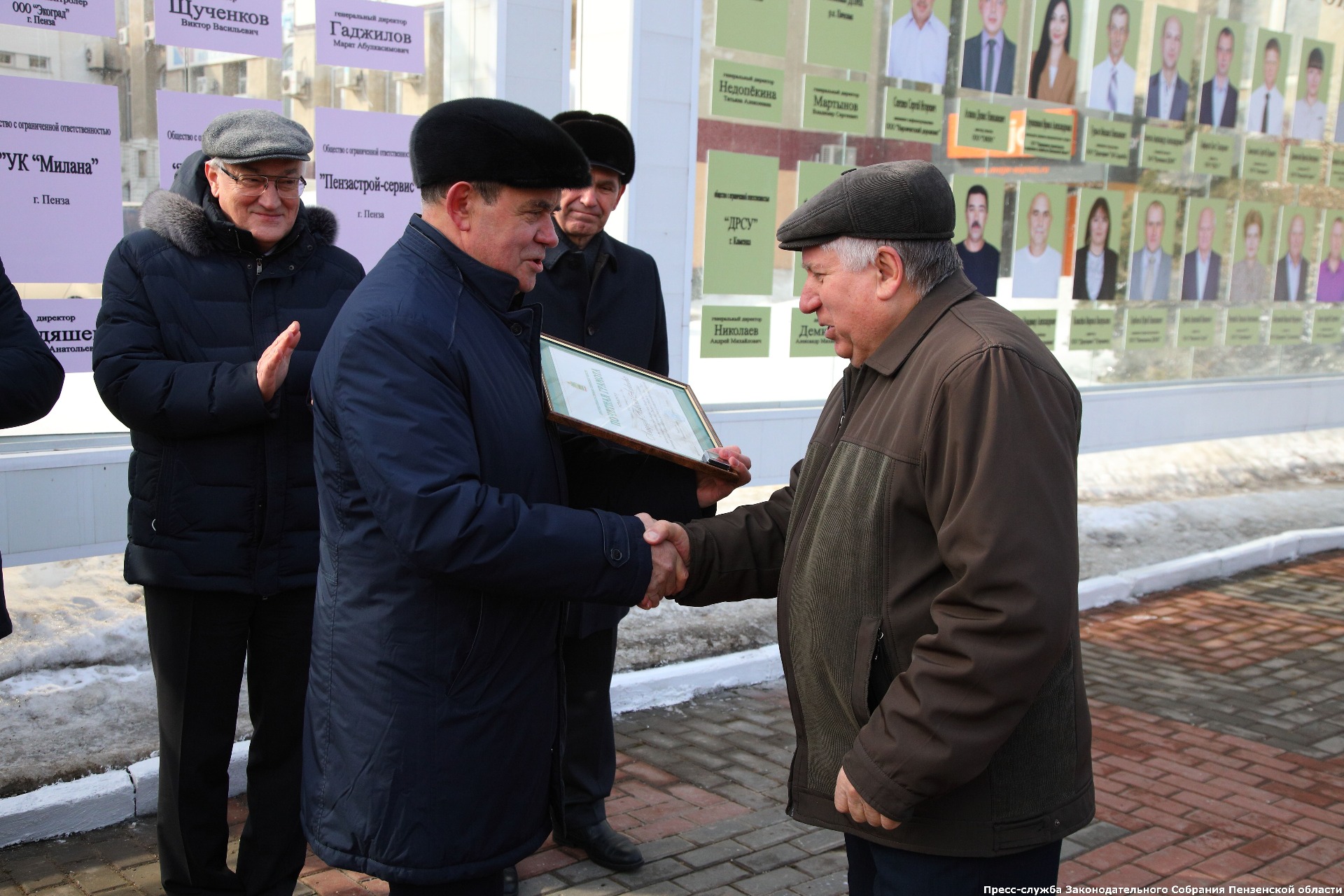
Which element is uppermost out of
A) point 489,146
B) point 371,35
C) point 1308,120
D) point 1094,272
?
point 1308,120

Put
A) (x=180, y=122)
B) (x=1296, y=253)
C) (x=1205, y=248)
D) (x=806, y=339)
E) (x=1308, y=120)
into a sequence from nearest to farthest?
(x=180, y=122), (x=806, y=339), (x=1205, y=248), (x=1308, y=120), (x=1296, y=253)

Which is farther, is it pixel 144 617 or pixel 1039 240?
pixel 1039 240

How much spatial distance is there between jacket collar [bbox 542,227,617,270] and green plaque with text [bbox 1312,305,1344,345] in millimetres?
8618

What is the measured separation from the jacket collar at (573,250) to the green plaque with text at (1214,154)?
22.7ft

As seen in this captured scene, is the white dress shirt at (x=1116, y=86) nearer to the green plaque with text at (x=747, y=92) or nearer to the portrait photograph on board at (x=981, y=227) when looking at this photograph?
the portrait photograph on board at (x=981, y=227)

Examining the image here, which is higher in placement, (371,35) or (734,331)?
(371,35)

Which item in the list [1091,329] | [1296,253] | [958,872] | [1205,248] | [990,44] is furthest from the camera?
[1296,253]

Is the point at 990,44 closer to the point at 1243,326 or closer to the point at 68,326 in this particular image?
the point at 1243,326

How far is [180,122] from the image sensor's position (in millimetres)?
4930

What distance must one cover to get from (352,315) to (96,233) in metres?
3.20

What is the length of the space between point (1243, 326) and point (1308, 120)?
5.84ft

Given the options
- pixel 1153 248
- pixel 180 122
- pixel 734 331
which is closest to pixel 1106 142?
pixel 1153 248

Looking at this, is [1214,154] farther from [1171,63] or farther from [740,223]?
[740,223]

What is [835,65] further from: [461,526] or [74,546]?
[461,526]
